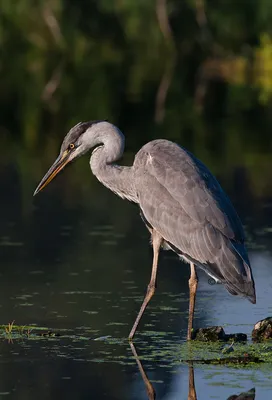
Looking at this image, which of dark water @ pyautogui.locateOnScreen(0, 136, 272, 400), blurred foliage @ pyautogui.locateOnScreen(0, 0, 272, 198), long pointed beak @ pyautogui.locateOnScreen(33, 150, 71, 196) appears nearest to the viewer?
dark water @ pyautogui.locateOnScreen(0, 136, 272, 400)

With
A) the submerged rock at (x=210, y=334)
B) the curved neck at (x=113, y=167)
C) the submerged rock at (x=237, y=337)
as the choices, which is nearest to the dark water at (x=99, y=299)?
the submerged rock at (x=210, y=334)

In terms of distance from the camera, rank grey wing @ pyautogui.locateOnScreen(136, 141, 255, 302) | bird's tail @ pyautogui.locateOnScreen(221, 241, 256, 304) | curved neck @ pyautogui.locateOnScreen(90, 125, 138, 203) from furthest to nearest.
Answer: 1. curved neck @ pyautogui.locateOnScreen(90, 125, 138, 203)
2. grey wing @ pyautogui.locateOnScreen(136, 141, 255, 302)
3. bird's tail @ pyautogui.locateOnScreen(221, 241, 256, 304)

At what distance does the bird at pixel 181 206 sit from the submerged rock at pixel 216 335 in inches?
3.8

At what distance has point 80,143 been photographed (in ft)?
27.8

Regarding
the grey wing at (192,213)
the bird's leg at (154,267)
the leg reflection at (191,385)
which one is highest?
the grey wing at (192,213)

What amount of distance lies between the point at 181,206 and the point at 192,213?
14cm

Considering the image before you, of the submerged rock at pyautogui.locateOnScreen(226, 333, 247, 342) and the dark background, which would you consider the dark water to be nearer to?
the dark background

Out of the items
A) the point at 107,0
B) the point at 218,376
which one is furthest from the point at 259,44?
the point at 218,376

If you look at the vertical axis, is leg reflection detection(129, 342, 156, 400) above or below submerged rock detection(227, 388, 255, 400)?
below

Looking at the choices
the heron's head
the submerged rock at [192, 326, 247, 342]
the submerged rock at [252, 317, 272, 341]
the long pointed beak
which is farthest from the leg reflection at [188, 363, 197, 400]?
the long pointed beak

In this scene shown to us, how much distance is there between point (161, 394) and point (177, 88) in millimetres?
22272

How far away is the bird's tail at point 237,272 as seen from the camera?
23.9ft

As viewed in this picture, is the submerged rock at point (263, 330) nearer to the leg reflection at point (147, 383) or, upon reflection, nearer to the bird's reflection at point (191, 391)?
the bird's reflection at point (191, 391)

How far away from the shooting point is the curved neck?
27.3 ft
